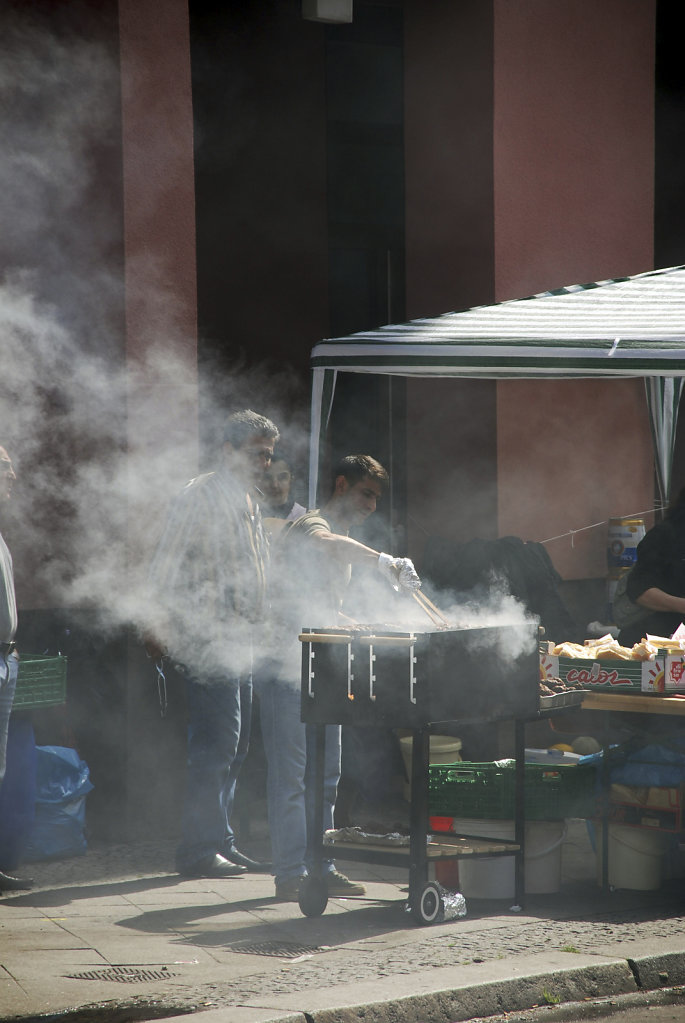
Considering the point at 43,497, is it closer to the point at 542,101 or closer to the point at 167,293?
the point at 167,293

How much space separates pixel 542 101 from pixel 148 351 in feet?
10.5

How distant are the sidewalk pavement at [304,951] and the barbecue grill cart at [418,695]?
0.25 metres

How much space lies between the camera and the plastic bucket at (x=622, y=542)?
28.9 ft

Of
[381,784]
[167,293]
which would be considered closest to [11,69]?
[167,293]

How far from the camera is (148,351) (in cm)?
717

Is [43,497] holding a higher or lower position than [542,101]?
lower

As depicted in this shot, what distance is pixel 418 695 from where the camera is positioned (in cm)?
535

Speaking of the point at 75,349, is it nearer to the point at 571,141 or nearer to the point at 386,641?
the point at 386,641

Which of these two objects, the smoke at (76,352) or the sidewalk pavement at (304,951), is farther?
the smoke at (76,352)

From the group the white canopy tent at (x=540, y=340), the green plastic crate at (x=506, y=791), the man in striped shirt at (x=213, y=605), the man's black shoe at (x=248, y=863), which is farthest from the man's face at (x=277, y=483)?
the man's black shoe at (x=248, y=863)

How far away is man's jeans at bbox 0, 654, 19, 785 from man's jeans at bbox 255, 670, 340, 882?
3.46ft

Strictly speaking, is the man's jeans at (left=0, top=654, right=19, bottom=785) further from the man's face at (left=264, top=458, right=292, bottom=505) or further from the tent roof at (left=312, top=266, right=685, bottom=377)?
the tent roof at (left=312, top=266, right=685, bottom=377)

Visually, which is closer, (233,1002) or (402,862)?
(233,1002)

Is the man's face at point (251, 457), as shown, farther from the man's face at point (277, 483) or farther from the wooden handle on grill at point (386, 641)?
the wooden handle on grill at point (386, 641)
